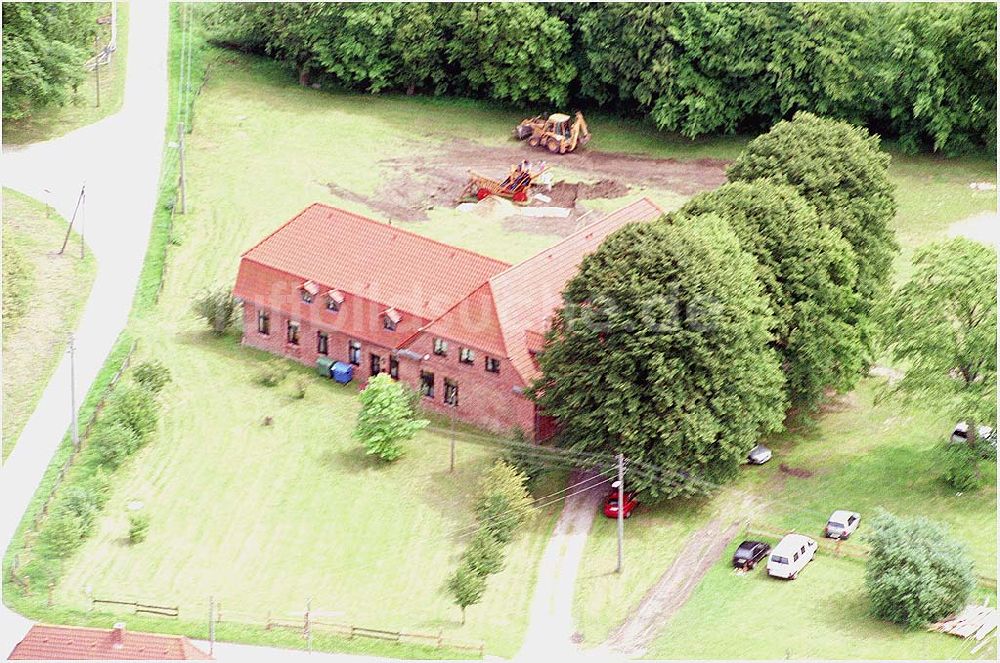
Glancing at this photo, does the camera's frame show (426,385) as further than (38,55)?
No

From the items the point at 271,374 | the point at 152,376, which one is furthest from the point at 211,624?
the point at 271,374

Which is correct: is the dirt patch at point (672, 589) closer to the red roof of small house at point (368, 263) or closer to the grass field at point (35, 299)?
the red roof of small house at point (368, 263)

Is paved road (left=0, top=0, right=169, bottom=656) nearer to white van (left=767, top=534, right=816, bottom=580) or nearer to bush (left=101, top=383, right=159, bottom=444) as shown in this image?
bush (left=101, top=383, right=159, bottom=444)

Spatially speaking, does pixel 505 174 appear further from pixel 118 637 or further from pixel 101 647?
pixel 101 647

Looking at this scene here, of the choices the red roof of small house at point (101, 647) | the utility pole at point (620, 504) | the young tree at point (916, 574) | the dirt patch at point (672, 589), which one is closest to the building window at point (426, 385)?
the utility pole at point (620, 504)

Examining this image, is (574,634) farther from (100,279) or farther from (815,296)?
(100,279)
